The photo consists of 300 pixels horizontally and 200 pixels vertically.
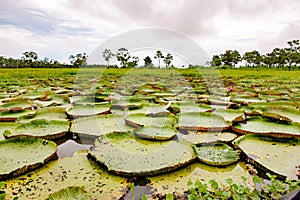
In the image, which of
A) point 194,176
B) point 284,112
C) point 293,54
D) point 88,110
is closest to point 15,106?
point 88,110

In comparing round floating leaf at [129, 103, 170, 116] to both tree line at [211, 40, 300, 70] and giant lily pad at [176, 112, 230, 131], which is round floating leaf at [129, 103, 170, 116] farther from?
tree line at [211, 40, 300, 70]

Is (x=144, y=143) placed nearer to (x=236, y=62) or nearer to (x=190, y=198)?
(x=190, y=198)

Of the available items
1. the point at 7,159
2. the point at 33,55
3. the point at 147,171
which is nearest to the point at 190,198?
the point at 147,171

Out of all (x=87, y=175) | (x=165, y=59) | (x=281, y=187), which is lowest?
(x=87, y=175)

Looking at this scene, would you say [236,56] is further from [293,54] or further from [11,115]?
[11,115]

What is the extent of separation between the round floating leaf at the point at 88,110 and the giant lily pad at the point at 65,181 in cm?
129

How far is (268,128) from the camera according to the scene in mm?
2342

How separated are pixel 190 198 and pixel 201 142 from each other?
0.95 m

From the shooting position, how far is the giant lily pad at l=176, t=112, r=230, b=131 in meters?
2.37

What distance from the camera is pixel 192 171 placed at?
1580mm

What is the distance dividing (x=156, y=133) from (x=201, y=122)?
27.1 inches

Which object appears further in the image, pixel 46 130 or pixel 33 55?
pixel 33 55

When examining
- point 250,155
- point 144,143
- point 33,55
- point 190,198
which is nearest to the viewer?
point 190,198

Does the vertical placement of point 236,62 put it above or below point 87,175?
above
